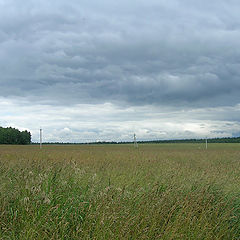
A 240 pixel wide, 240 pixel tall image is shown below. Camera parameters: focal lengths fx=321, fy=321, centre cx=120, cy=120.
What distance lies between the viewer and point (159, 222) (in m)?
5.80

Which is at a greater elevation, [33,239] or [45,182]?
[45,182]

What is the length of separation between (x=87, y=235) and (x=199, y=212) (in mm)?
2753

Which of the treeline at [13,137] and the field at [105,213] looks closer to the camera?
the field at [105,213]

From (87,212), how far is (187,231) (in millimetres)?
1761

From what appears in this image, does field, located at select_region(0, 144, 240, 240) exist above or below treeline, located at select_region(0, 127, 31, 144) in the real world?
below

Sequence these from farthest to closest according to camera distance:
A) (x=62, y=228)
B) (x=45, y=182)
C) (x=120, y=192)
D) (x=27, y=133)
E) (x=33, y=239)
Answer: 1. (x=27, y=133)
2. (x=45, y=182)
3. (x=120, y=192)
4. (x=62, y=228)
5. (x=33, y=239)

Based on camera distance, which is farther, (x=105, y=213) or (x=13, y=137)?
(x=13, y=137)

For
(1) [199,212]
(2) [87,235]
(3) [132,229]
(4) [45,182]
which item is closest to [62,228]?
(2) [87,235]

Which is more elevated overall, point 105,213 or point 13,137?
point 13,137

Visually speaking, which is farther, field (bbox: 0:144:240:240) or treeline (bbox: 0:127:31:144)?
treeline (bbox: 0:127:31:144)

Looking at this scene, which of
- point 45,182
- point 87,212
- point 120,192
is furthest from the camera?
point 45,182

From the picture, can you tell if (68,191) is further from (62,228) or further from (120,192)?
(62,228)

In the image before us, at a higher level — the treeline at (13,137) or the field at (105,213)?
the treeline at (13,137)

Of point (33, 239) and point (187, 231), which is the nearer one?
point (33, 239)
